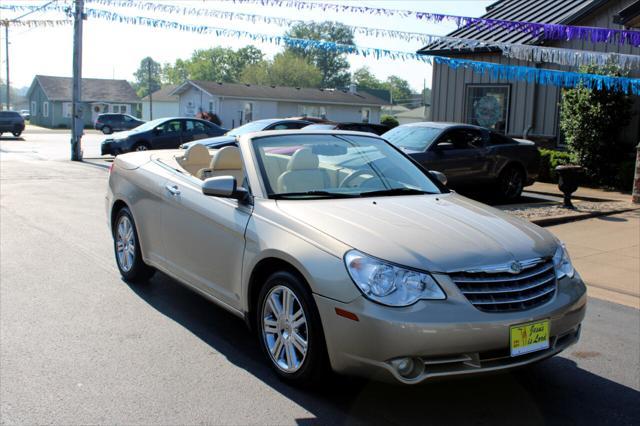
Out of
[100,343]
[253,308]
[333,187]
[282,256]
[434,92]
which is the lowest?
[100,343]

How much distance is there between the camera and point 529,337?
3779 mm

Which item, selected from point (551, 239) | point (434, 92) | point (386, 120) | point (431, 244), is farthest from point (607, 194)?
point (386, 120)

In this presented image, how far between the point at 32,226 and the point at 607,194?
1158 centimetres

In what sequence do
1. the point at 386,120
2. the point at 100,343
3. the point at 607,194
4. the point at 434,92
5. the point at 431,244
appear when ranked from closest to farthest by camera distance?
the point at 431,244 → the point at 100,343 → the point at 607,194 → the point at 434,92 → the point at 386,120

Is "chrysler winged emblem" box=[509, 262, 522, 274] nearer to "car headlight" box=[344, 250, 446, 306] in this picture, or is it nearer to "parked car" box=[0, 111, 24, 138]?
"car headlight" box=[344, 250, 446, 306]

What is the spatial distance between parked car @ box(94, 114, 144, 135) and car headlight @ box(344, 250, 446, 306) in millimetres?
46899

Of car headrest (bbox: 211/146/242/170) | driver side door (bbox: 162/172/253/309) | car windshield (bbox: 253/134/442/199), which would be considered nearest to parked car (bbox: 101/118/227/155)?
car headrest (bbox: 211/146/242/170)

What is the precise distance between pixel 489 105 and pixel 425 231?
53.8 ft

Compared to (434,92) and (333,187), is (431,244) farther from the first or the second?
(434,92)

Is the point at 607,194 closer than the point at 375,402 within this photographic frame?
No

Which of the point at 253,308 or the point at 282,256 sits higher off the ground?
the point at 282,256

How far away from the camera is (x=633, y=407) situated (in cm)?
410

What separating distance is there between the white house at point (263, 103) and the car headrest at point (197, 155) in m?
42.4

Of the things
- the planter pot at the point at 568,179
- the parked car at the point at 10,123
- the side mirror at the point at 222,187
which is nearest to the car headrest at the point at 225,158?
the side mirror at the point at 222,187
